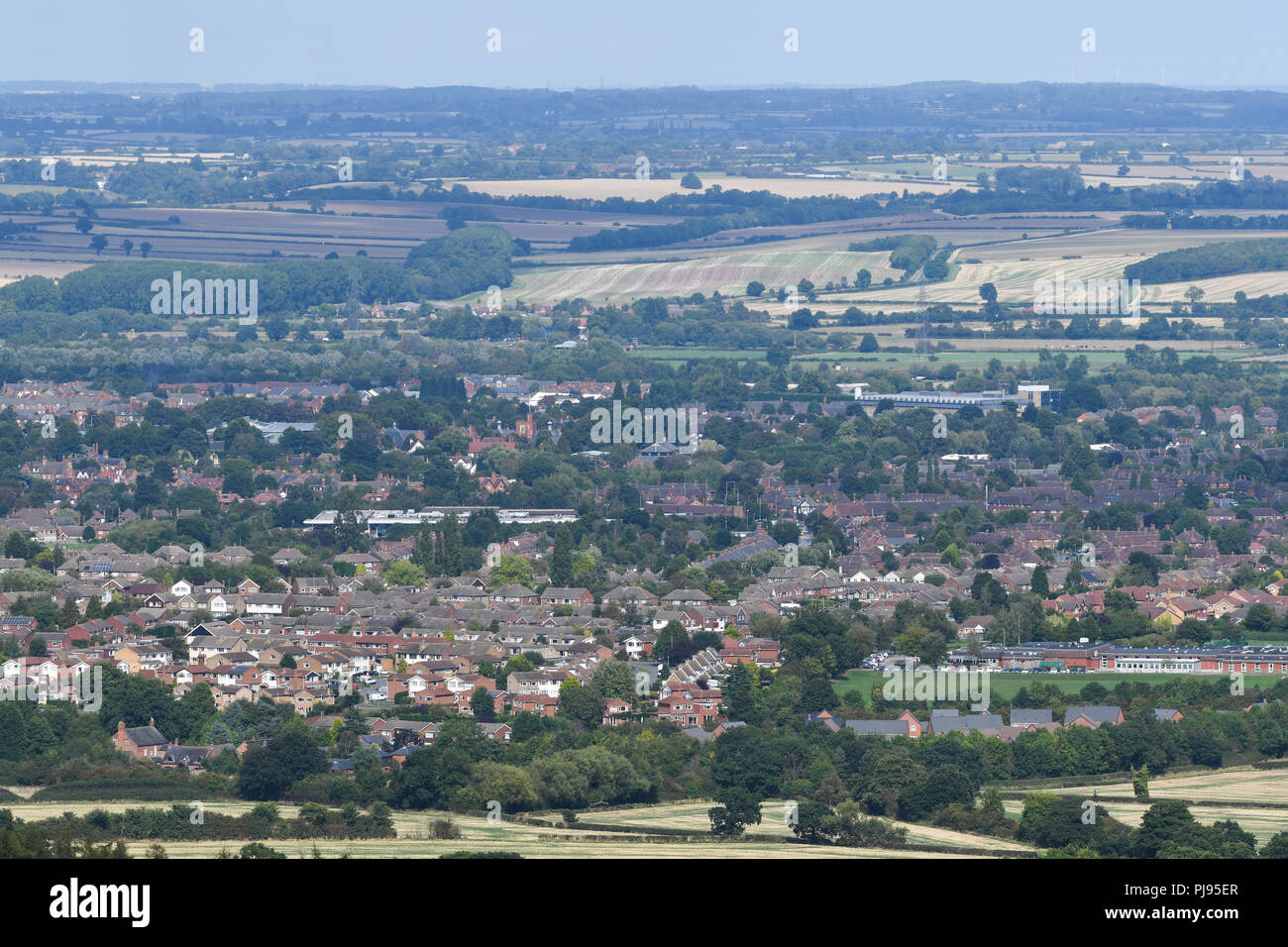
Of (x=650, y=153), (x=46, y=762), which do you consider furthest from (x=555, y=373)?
(x=650, y=153)

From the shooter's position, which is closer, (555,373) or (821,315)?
(555,373)

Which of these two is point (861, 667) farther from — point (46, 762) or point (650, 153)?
point (650, 153)

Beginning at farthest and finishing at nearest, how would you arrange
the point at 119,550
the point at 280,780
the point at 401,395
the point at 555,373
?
1. the point at 555,373
2. the point at 401,395
3. the point at 119,550
4. the point at 280,780
